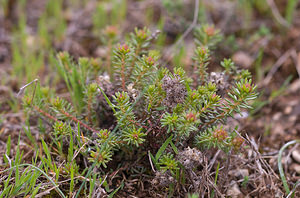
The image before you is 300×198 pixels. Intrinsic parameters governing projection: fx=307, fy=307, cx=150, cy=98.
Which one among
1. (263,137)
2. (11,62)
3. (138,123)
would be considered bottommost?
(263,137)

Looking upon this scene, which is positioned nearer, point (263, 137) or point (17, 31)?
point (263, 137)

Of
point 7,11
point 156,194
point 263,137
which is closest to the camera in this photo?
point 156,194

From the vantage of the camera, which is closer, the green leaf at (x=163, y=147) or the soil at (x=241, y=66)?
the green leaf at (x=163, y=147)

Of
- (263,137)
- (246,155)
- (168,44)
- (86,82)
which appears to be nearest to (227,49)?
(168,44)

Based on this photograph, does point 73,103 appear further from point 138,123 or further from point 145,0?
point 145,0

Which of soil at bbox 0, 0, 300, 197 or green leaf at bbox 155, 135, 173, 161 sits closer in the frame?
green leaf at bbox 155, 135, 173, 161

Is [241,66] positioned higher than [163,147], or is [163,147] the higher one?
[241,66]

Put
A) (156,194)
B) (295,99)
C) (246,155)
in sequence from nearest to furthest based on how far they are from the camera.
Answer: (156,194) < (246,155) < (295,99)

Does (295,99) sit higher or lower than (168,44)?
lower

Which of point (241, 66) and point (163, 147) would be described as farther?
Answer: point (241, 66)

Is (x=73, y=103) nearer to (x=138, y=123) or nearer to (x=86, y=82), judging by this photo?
(x=86, y=82)
